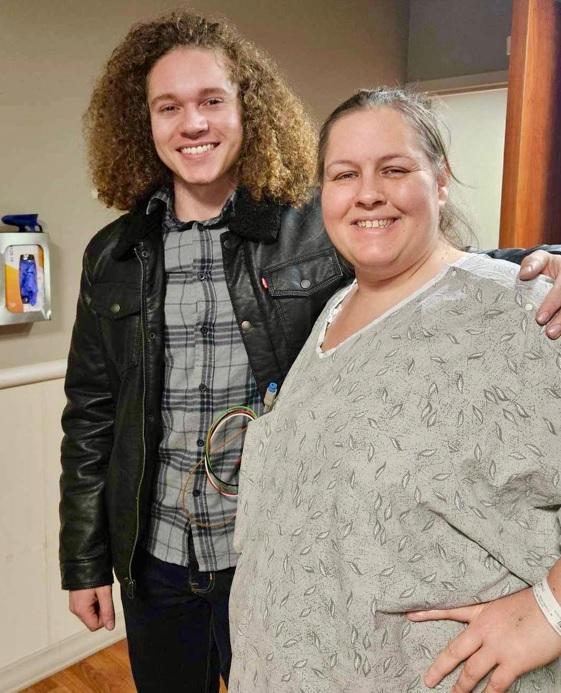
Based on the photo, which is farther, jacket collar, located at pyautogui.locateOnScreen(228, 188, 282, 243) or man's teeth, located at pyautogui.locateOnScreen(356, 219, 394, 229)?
jacket collar, located at pyautogui.locateOnScreen(228, 188, 282, 243)

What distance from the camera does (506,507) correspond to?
84cm

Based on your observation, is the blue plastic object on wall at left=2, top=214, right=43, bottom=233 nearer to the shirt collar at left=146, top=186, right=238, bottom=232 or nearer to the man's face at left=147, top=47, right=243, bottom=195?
the shirt collar at left=146, top=186, right=238, bottom=232

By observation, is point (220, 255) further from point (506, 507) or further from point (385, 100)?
point (506, 507)

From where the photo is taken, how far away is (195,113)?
1.29m

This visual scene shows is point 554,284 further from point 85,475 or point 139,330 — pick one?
point 85,475

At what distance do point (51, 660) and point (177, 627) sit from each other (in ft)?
3.57

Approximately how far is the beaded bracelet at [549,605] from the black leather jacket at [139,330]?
0.62 m

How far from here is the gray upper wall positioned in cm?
314

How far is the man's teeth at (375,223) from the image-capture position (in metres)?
0.95

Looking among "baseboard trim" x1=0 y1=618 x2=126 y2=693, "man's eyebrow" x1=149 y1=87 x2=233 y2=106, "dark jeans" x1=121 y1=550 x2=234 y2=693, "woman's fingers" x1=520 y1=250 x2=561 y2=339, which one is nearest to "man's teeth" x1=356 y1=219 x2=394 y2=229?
"woman's fingers" x1=520 y1=250 x2=561 y2=339

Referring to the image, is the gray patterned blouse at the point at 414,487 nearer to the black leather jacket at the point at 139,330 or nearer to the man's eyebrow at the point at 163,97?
the black leather jacket at the point at 139,330

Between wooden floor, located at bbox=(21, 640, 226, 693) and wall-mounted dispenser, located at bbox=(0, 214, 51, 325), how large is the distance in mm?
1151

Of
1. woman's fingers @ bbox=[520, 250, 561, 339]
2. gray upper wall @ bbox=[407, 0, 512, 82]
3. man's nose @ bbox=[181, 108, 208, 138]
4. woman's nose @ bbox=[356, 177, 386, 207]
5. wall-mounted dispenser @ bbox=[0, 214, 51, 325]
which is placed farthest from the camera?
gray upper wall @ bbox=[407, 0, 512, 82]

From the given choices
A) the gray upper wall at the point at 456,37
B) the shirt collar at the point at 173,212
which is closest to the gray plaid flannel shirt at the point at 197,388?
the shirt collar at the point at 173,212
